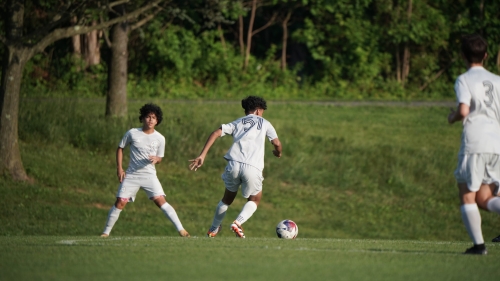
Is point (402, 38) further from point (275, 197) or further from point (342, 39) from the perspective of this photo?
point (275, 197)

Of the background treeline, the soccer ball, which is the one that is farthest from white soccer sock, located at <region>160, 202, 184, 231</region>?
the background treeline

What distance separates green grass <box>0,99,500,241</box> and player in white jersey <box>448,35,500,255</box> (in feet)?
35.7

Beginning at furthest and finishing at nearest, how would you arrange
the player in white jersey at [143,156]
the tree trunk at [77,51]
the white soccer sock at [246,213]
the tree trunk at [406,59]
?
the tree trunk at [406,59]
the tree trunk at [77,51]
the player in white jersey at [143,156]
the white soccer sock at [246,213]

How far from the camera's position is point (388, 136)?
27.3m

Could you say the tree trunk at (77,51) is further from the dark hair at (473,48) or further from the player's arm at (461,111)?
the player's arm at (461,111)

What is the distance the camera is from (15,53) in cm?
1902

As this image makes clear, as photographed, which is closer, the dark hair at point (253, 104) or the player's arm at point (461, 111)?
the player's arm at point (461, 111)

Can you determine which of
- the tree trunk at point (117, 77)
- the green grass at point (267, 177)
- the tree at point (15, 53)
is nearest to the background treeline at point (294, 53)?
the green grass at point (267, 177)

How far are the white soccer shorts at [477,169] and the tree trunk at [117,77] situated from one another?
654 inches

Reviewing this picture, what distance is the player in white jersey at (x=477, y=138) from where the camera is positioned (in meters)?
8.15

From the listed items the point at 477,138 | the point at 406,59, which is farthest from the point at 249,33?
the point at 477,138

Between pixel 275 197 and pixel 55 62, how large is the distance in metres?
12.5

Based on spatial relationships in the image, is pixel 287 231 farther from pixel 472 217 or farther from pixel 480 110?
pixel 480 110

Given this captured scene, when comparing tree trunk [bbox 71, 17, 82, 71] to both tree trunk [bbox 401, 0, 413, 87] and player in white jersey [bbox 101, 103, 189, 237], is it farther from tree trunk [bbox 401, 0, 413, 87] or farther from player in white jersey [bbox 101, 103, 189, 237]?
player in white jersey [bbox 101, 103, 189, 237]
